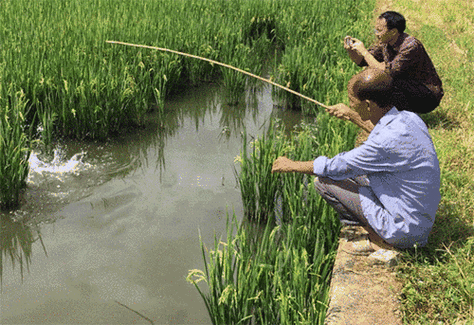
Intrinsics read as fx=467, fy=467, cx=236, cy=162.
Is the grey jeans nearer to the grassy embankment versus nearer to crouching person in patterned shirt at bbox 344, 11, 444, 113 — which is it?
the grassy embankment

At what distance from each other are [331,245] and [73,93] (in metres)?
2.82

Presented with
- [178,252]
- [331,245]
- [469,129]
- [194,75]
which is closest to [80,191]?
[178,252]

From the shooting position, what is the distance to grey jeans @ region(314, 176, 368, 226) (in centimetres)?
263

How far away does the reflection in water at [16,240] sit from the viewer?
9.87 feet

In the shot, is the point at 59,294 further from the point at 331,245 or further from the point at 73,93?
the point at 73,93

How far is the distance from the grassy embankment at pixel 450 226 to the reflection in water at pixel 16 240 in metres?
2.32

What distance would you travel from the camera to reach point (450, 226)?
9.38 feet

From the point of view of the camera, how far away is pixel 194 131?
16.6 feet

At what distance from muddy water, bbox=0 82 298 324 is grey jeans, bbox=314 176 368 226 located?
38.0 inches

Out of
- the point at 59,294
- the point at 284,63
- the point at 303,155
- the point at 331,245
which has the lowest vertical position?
the point at 59,294

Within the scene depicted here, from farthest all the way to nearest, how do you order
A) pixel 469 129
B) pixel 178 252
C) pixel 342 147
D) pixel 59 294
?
pixel 469 129 < pixel 342 147 < pixel 178 252 < pixel 59 294

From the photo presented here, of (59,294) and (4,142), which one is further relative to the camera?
(4,142)

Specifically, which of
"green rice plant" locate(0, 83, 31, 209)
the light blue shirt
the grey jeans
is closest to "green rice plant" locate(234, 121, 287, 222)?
the grey jeans

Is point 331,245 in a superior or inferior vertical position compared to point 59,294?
superior
